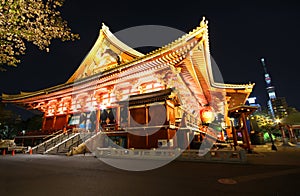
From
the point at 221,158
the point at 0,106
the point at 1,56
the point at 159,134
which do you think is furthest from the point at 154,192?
the point at 0,106

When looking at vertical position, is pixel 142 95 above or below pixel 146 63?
below

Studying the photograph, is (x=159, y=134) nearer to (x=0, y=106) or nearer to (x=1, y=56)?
(x=1, y=56)

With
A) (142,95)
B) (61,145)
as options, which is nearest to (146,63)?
(142,95)

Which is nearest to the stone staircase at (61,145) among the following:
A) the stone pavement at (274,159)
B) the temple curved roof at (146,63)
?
the temple curved roof at (146,63)

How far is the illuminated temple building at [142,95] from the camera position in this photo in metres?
10.6

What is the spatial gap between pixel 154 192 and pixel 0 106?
3611 cm

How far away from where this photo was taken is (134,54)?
16.5 meters

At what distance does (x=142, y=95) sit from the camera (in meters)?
12.2

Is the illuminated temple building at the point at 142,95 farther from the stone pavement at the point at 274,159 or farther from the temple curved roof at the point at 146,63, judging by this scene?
the stone pavement at the point at 274,159

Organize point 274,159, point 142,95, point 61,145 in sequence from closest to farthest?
1. point 274,159
2. point 142,95
3. point 61,145

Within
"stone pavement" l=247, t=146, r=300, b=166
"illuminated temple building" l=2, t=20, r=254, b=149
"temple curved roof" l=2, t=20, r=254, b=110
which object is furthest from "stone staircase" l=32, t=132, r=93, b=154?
"stone pavement" l=247, t=146, r=300, b=166

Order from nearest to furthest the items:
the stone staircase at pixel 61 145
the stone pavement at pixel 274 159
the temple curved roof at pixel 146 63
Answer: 1. the stone pavement at pixel 274 159
2. the temple curved roof at pixel 146 63
3. the stone staircase at pixel 61 145

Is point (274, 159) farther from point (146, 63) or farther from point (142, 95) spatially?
point (146, 63)

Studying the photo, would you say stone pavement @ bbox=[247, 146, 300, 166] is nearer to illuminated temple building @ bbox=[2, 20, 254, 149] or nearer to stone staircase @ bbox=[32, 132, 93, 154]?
illuminated temple building @ bbox=[2, 20, 254, 149]
